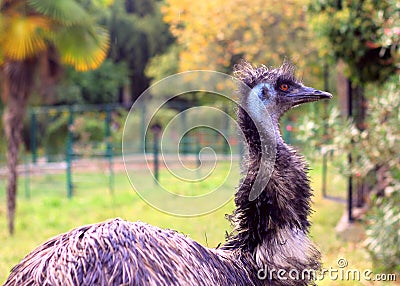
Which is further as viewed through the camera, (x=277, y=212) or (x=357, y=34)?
(x=357, y=34)

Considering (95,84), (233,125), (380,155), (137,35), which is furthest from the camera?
(137,35)

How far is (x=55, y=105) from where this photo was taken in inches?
1003

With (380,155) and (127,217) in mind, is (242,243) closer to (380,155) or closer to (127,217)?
(380,155)

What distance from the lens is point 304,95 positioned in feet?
9.29

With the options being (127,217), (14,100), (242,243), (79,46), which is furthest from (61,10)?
(242,243)

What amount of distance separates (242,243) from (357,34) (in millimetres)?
3605

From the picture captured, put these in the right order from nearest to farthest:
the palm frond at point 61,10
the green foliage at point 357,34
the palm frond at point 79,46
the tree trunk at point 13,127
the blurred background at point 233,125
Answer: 1. the blurred background at point 233,125
2. the green foliage at point 357,34
3. the palm frond at point 61,10
4. the palm frond at point 79,46
5. the tree trunk at point 13,127

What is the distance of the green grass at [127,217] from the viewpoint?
6098 millimetres

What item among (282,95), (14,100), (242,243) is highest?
(14,100)

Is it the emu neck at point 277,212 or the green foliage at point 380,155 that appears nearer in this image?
the emu neck at point 277,212

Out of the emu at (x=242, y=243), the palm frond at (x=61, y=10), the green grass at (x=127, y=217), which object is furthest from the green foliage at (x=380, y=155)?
the palm frond at (x=61, y=10)

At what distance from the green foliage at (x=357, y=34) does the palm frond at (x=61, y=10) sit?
11.7 ft

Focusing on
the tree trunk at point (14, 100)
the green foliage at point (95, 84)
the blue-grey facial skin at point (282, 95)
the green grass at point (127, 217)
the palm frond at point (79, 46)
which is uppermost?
the green foliage at point (95, 84)

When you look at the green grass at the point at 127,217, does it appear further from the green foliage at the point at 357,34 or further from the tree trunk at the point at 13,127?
the green foliage at the point at 357,34
